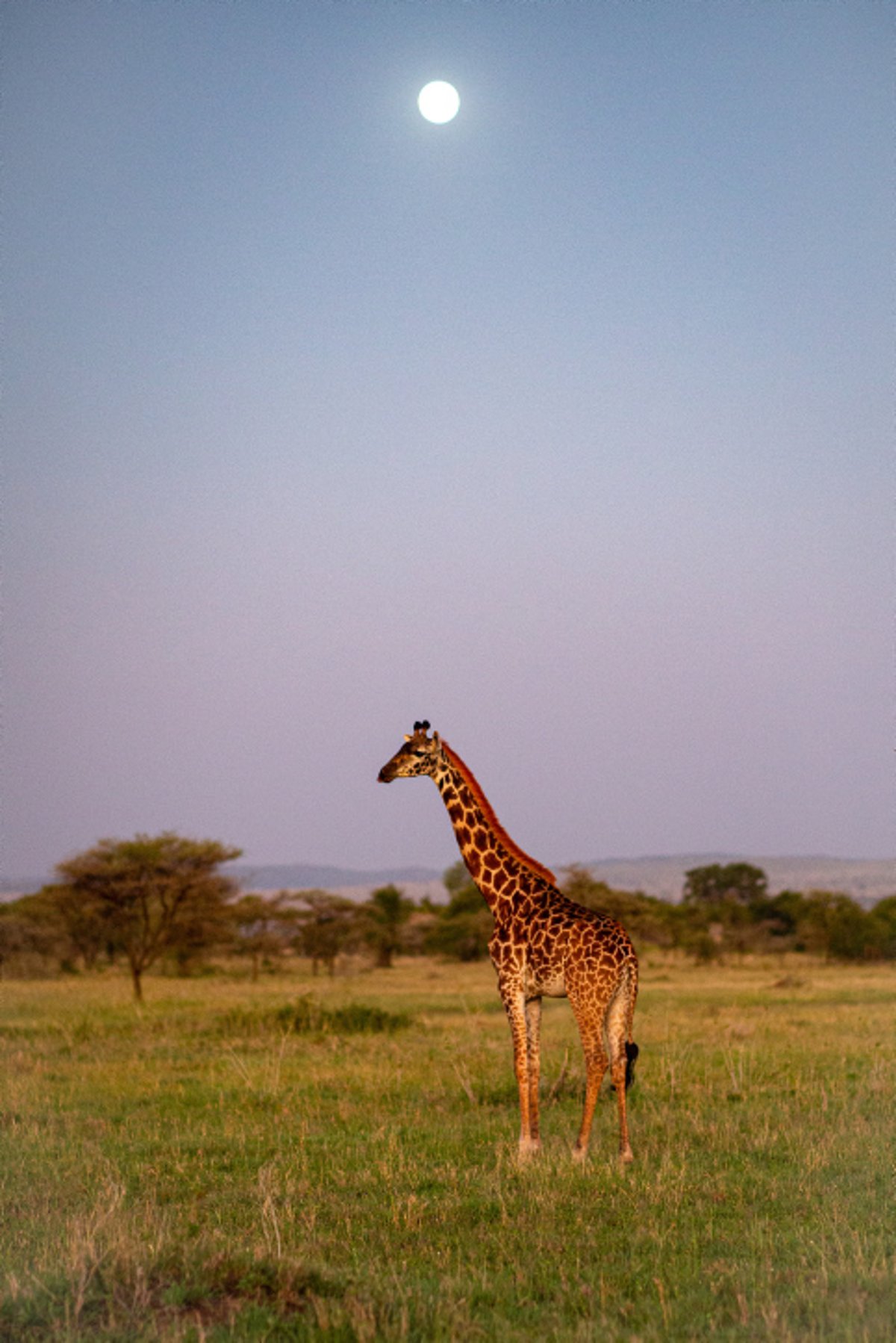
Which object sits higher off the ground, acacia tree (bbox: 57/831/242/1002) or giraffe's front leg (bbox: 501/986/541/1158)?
acacia tree (bbox: 57/831/242/1002)

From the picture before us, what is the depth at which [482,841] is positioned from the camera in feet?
34.5

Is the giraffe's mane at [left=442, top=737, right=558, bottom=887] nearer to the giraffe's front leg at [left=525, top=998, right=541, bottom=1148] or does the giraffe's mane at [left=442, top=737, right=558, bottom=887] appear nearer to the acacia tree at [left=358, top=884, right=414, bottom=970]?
the giraffe's front leg at [left=525, top=998, right=541, bottom=1148]

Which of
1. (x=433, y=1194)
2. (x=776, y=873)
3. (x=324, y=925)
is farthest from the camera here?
(x=776, y=873)

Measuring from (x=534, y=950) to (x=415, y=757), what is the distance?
5.95 feet

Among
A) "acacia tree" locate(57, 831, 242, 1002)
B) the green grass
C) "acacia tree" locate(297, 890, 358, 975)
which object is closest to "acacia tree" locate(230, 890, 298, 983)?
"acacia tree" locate(297, 890, 358, 975)

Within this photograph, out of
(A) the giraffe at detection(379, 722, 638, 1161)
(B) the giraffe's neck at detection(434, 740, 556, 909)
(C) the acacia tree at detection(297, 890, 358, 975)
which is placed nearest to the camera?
(A) the giraffe at detection(379, 722, 638, 1161)

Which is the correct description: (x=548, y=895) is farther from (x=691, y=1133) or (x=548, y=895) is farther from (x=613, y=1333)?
(x=613, y=1333)

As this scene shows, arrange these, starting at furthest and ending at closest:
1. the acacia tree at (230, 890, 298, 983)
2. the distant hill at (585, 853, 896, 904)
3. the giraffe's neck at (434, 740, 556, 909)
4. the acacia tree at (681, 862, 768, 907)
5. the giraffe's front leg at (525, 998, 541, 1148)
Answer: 1. the distant hill at (585, 853, 896, 904)
2. the acacia tree at (681, 862, 768, 907)
3. the acacia tree at (230, 890, 298, 983)
4. the giraffe's neck at (434, 740, 556, 909)
5. the giraffe's front leg at (525, 998, 541, 1148)

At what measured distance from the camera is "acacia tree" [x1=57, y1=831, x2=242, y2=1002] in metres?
31.1

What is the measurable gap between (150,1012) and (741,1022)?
10830 millimetres

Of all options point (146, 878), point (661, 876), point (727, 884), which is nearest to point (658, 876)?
point (661, 876)

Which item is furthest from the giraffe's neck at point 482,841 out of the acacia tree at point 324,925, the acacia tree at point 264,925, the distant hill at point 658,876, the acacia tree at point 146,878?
the distant hill at point 658,876

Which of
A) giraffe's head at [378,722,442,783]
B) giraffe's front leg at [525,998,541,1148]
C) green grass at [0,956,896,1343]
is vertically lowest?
green grass at [0,956,896,1343]

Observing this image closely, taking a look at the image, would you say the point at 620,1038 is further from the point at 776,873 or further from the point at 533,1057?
the point at 776,873
